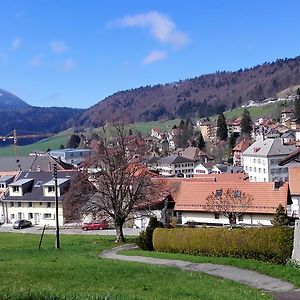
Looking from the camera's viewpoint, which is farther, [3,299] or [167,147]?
[167,147]

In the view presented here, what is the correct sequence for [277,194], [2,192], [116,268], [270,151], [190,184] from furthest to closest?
1. [270,151]
2. [2,192]
3. [190,184]
4. [277,194]
5. [116,268]

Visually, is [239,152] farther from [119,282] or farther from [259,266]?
[119,282]

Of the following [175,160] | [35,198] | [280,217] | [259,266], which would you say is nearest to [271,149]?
[175,160]

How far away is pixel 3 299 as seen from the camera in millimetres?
8508

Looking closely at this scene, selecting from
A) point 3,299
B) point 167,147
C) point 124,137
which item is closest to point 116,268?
point 3,299

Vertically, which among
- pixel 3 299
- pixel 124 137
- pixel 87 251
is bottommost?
pixel 87 251

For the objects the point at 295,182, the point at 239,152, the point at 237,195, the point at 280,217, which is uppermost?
the point at 239,152

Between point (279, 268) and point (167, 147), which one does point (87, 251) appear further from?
point (167, 147)

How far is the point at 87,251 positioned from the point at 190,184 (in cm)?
2075

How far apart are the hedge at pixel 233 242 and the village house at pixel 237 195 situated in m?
16.2

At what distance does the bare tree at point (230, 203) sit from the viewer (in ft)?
140

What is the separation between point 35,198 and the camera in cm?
5875

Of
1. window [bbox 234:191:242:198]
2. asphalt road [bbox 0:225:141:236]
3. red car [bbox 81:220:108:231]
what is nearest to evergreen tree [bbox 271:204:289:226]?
window [bbox 234:191:242:198]

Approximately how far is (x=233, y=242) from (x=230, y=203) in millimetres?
20064
